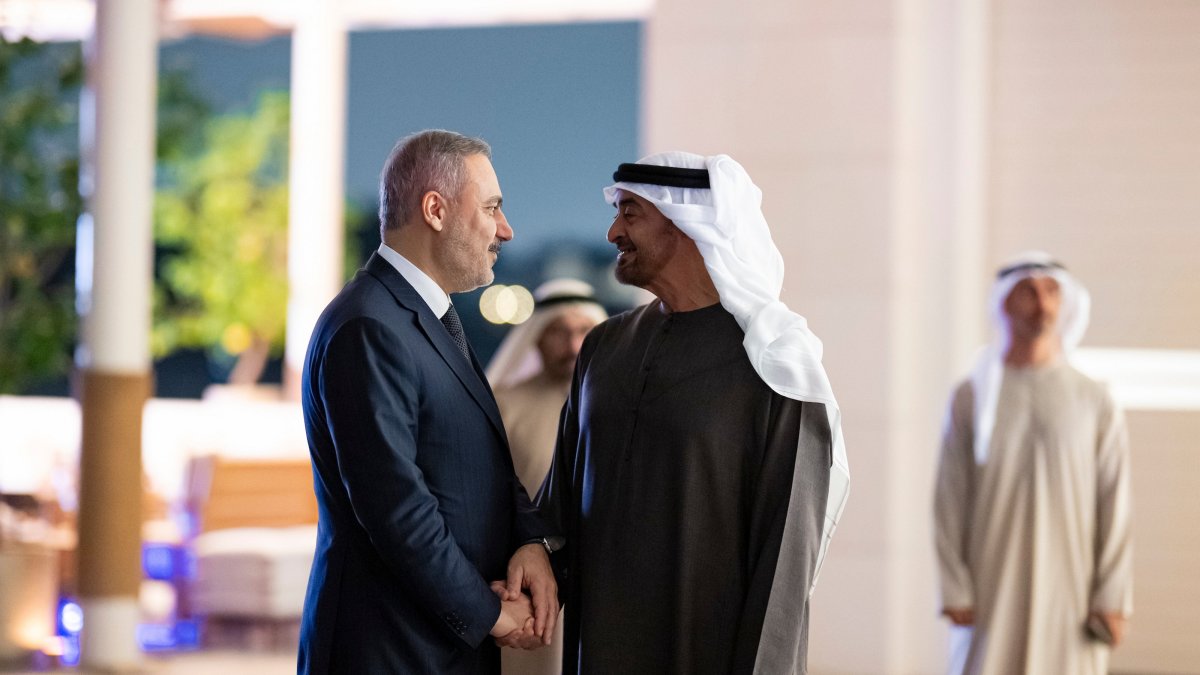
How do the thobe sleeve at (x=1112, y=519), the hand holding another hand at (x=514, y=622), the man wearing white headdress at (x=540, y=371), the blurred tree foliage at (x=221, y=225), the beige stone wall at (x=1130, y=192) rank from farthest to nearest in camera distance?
the blurred tree foliage at (x=221, y=225) → the beige stone wall at (x=1130, y=192) → the thobe sleeve at (x=1112, y=519) → the man wearing white headdress at (x=540, y=371) → the hand holding another hand at (x=514, y=622)

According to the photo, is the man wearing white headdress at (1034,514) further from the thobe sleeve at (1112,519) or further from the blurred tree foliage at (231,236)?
the blurred tree foliage at (231,236)

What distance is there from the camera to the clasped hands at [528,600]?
2404 mm

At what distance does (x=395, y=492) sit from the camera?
2223 millimetres

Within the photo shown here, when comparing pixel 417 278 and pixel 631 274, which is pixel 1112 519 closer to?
pixel 631 274

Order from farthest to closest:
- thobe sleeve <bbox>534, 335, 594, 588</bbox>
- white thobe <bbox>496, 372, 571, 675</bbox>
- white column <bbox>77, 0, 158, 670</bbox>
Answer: white column <bbox>77, 0, 158, 670</bbox>
white thobe <bbox>496, 372, 571, 675</bbox>
thobe sleeve <bbox>534, 335, 594, 588</bbox>

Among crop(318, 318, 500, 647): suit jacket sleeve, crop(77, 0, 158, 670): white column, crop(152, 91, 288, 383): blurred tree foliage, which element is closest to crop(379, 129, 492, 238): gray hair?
crop(318, 318, 500, 647): suit jacket sleeve

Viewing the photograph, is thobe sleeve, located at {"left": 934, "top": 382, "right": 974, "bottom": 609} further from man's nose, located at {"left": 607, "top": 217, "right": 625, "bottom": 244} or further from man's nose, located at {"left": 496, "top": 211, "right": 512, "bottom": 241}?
man's nose, located at {"left": 496, "top": 211, "right": 512, "bottom": 241}

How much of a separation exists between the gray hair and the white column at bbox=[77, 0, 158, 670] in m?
3.88

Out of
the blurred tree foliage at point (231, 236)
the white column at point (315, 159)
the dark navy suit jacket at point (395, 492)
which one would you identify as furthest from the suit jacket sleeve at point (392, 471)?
the blurred tree foliage at point (231, 236)

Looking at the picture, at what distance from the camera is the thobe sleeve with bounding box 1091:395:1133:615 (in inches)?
172

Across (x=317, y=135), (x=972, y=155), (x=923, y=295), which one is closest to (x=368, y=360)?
(x=923, y=295)

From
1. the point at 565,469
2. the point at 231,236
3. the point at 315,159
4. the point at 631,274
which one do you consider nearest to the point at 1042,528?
the point at 565,469

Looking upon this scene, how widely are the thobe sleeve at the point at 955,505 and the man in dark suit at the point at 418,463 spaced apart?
2.38 metres

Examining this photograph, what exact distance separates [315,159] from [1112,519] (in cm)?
787
